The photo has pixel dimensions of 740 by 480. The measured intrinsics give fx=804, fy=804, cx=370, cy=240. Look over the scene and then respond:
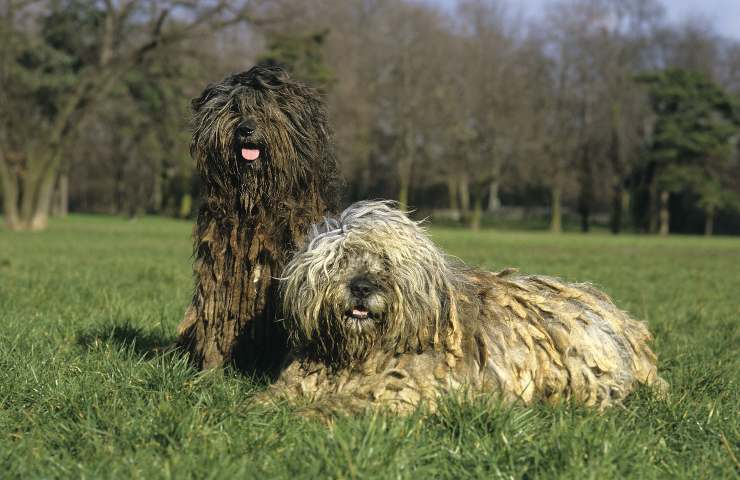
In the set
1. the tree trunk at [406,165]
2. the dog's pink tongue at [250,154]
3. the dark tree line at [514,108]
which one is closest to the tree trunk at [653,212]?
the dark tree line at [514,108]

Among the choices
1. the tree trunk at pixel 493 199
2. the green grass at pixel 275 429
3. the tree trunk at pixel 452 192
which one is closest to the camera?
the green grass at pixel 275 429

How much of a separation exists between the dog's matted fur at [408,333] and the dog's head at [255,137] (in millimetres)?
543

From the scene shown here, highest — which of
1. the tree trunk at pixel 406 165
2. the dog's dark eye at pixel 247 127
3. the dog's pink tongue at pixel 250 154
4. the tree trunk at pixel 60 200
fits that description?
the tree trunk at pixel 406 165

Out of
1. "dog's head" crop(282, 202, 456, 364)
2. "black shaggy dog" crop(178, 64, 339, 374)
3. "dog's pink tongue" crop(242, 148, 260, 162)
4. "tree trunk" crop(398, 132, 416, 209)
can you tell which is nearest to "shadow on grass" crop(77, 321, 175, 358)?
"black shaggy dog" crop(178, 64, 339, 374)

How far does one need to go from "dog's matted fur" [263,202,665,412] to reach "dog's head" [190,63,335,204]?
543 millimetres

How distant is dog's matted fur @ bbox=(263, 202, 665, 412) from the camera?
4.02 metres

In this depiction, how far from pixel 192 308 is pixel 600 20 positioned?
52683 millimetres

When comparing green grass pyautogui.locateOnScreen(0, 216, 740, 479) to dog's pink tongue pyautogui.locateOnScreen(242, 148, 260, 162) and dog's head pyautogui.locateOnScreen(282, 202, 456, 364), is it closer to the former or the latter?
dog's head pyautogui.locateOnScreen(282, 202, 456, 364)

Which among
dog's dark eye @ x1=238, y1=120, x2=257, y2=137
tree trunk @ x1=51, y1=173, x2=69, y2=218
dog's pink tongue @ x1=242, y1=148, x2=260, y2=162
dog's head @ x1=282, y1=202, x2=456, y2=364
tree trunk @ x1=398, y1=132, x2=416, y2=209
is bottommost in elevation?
tree trunk @ x1=51, y1=173, x2=69, y2=218

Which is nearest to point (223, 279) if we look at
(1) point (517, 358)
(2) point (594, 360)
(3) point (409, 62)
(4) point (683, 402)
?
(1) point (517, 358)

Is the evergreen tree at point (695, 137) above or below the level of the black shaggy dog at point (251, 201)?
above

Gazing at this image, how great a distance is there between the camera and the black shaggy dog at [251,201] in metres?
4.72

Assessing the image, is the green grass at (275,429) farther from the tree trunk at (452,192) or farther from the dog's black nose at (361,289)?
the tree trunk at (452,192)

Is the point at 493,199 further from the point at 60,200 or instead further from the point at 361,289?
the point at 361,289
